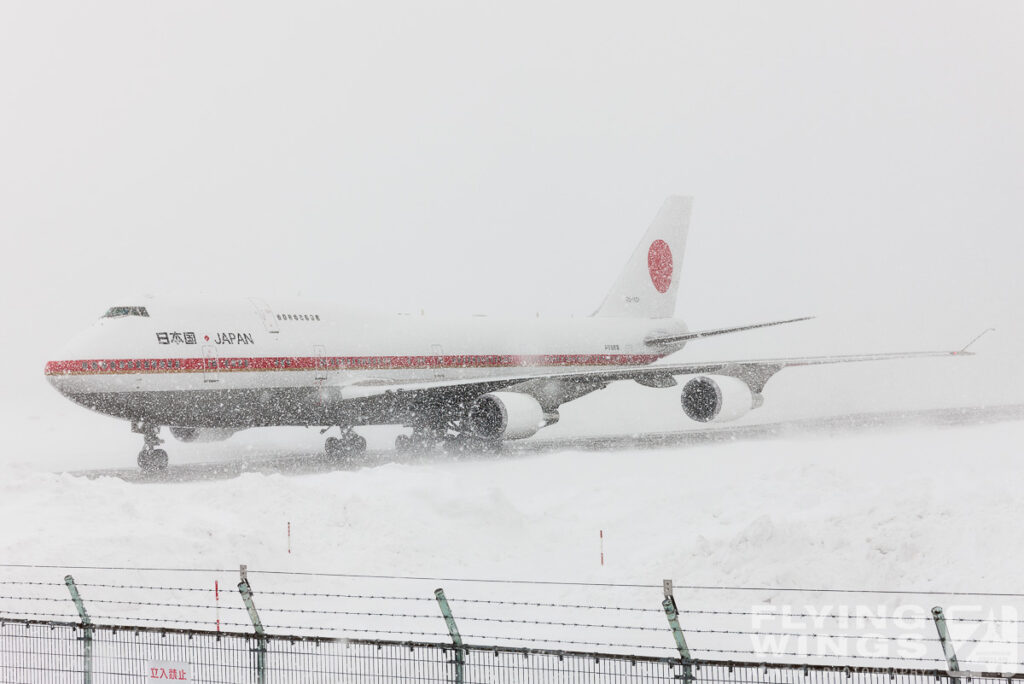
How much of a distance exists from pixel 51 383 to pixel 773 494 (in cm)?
1508

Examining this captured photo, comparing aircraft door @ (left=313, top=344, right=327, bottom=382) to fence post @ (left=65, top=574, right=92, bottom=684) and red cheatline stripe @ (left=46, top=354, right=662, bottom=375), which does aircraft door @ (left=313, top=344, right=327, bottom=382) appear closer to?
red cheatline stripe @ (left=46, top=354, right=662, bottom=375)

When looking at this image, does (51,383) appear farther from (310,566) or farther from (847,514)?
(847,514)

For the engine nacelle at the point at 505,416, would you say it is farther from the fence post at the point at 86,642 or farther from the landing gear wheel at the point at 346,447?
the fence post at the point at 86,642

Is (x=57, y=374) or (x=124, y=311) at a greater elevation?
(x=124, y=311)

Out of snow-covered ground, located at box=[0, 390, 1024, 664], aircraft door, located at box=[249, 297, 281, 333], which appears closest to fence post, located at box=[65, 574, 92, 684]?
snow-covered ground, located at box=[0, 390, 1024, 664]

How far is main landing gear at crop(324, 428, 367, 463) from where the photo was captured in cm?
2562

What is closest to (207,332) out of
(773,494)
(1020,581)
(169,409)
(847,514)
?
(169,409)

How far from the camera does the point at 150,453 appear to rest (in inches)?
898

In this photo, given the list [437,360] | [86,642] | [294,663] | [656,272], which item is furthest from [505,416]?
[86,642]

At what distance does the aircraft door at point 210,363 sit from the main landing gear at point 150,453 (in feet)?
6.34

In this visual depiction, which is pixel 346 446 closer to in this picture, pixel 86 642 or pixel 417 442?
pixel 417 442

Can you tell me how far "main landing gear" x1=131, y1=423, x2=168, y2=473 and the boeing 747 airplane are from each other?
0.03 m

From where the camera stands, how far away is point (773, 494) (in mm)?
15094

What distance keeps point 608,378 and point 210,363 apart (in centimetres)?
1086
